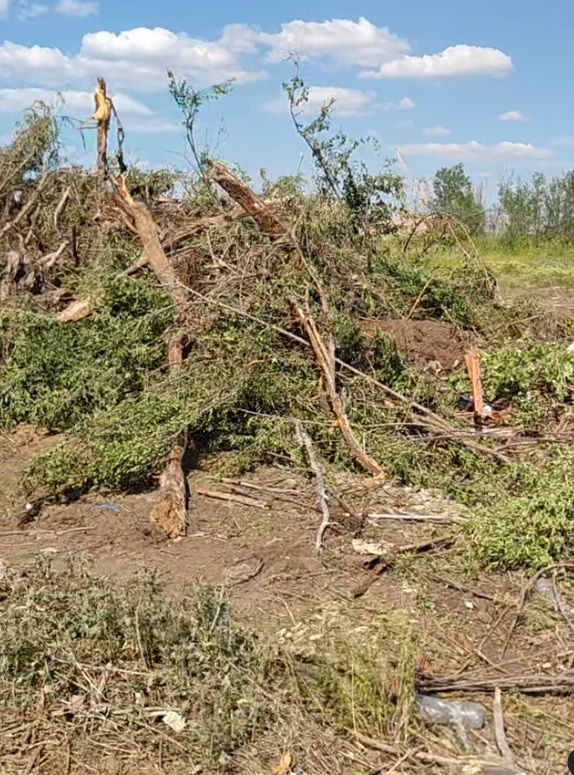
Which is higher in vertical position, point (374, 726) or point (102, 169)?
point (102, 169)

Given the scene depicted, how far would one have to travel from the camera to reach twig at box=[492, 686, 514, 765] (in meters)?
2.73

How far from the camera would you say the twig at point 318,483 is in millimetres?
4289

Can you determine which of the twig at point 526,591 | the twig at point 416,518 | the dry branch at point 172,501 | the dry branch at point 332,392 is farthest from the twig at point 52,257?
the twig at point 526,591

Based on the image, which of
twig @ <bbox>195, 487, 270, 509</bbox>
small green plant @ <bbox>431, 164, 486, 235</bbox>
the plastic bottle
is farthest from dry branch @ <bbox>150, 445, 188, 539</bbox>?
small green plant @ <bbox>431, 164, 486, 235</bbox>

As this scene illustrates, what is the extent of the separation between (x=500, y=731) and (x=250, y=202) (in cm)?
496

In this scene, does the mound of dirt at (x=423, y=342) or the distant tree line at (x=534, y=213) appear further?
the distant tree line at (x=534, y=213)

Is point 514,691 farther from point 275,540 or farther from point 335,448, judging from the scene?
point 335,448

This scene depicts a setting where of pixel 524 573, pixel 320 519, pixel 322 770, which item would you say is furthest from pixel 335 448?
pixel 322 770

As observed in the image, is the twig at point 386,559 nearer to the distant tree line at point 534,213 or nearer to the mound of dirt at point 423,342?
the mound of dirt at point 423,342

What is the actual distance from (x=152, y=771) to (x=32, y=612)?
74 centimetres

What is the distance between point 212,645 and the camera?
9.59 ft

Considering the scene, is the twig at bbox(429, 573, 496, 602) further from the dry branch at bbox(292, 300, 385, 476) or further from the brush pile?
the dry branch at bbox(292, 300, 385, 476)

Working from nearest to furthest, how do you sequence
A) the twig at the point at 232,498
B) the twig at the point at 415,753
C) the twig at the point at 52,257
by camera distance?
the twig at the point at 415,753 < the twig at the point at 232,498 < the twig at the point at 52,257

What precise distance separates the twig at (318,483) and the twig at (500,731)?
4.43ft
